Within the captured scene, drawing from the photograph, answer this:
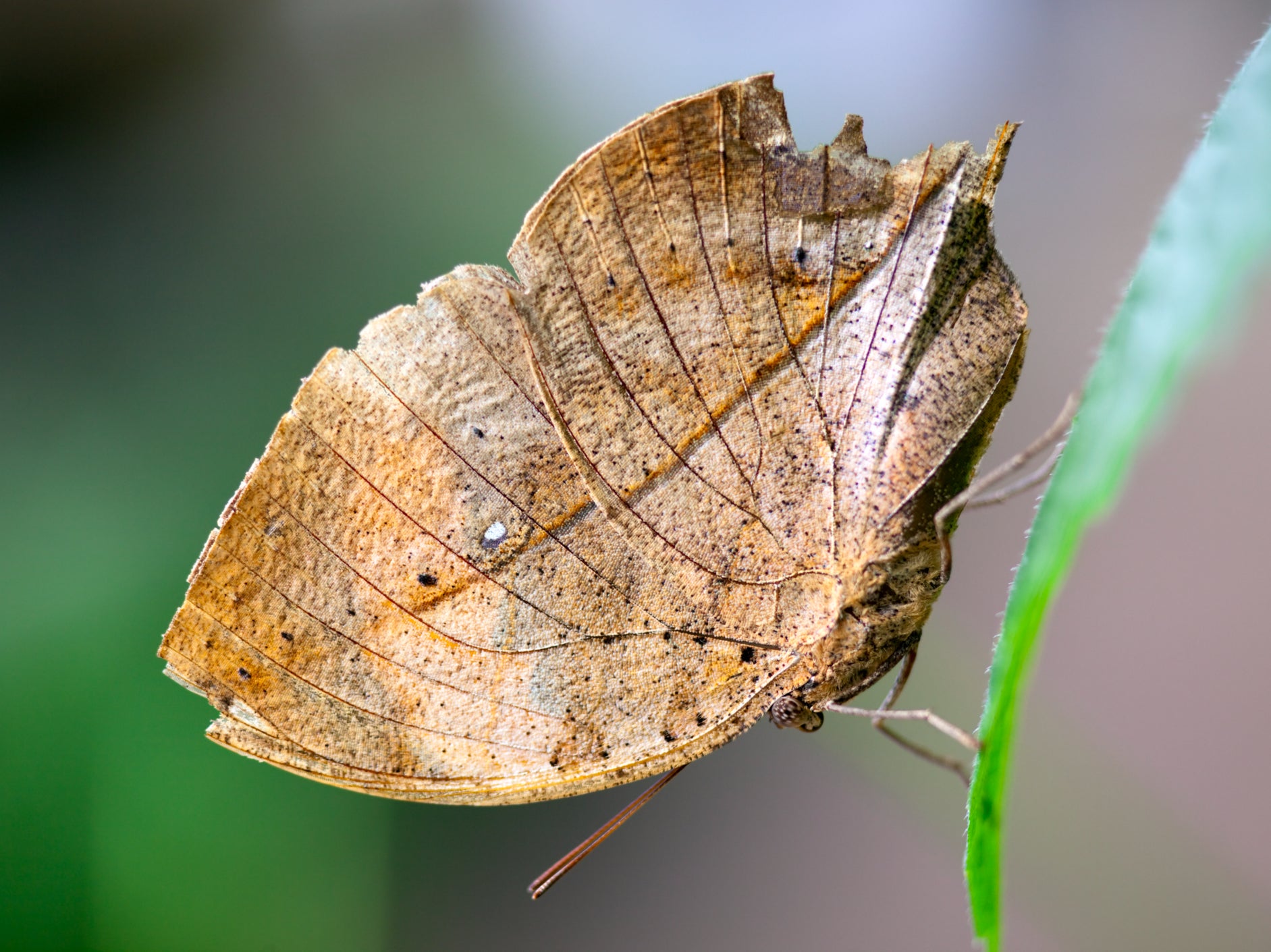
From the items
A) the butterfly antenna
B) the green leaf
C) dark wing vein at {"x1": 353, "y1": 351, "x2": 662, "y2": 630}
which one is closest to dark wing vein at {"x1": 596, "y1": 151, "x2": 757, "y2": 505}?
dark wing vein at {"x1": 353, "y1": 351, "x2": 662, "y2": 630}

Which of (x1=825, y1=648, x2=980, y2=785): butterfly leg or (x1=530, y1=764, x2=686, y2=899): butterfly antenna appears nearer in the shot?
(x1=825, y1=648, x2=980, y2=785): butterfly leg

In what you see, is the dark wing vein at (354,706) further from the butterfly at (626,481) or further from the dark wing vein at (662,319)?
the dark wing vein at (662,319)

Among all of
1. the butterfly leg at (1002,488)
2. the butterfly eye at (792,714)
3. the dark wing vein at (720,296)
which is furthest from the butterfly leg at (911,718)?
the dark wing vein at (720,296)

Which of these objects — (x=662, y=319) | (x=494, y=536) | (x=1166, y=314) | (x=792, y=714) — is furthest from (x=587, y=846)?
(x=1166, y=314)

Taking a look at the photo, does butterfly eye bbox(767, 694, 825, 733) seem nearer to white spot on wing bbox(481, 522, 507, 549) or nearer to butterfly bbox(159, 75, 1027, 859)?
butterfly bbox(159, 75, 1027, 859)

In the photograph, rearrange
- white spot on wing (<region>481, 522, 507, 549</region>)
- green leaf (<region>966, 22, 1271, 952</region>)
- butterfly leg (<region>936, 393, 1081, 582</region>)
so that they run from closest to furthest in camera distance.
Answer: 1. green leaf (<region>966, 22, 1271, 952</region>)
2. butterfly leg (<region>936, 393, 1081, 582</region>)
3. white spot on wing (<region>481, 522, 507, 549</region>)

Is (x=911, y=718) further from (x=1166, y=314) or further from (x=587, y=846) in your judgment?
(x=1166, y=314)
